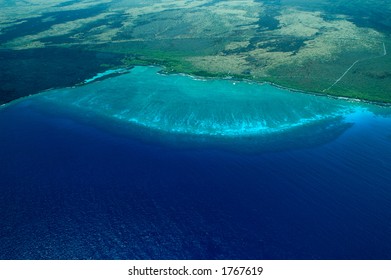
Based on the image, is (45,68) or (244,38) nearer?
(45,68)

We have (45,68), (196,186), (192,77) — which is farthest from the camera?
(45,68)

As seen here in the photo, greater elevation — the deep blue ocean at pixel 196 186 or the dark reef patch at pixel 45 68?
the dark reef patch at pixel 45 68

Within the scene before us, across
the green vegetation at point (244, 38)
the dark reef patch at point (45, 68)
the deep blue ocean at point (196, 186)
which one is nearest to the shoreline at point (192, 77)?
the green vegetation at point (244, 38)

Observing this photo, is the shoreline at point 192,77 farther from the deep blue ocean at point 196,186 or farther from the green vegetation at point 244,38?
the deep blue ocean at point 196,186

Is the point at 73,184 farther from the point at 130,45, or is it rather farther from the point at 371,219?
the point at 130,45

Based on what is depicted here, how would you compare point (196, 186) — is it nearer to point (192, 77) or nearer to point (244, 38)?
point (192, 77)

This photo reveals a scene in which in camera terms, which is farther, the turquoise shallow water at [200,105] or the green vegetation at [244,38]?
the green vegetation at [244,38]

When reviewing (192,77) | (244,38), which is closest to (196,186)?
(192,77)

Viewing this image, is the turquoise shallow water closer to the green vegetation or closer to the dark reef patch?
the green vegetation
